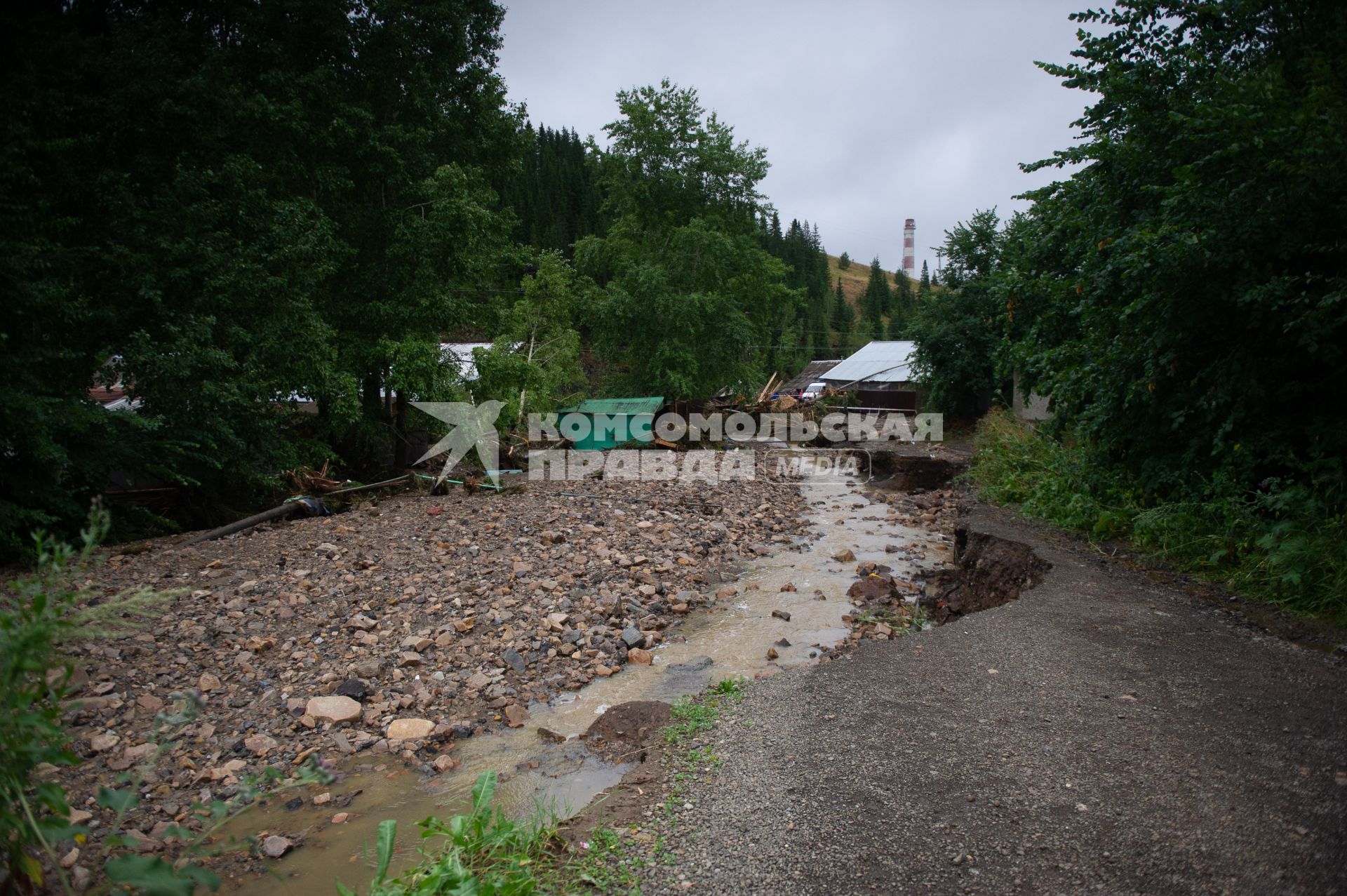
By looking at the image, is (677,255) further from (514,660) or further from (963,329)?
(514,660)

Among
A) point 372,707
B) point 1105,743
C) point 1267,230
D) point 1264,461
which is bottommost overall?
point 372,707

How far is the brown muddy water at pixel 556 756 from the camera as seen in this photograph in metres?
3.78

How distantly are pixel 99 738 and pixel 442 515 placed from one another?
631 centimetres

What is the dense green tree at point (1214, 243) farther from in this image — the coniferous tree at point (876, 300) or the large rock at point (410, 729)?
the coniferous tree at point (876, 300)

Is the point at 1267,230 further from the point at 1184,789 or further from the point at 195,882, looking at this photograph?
the point at 195,882

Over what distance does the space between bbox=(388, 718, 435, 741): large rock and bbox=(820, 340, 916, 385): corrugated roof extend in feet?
99.6

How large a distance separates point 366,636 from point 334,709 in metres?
1.30

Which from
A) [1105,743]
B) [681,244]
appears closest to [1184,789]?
[1105,743]

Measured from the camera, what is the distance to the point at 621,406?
20.5 metres

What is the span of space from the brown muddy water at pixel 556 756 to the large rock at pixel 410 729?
241mm

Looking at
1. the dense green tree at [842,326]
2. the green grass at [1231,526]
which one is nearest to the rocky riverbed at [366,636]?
the green grass at [1231,526]

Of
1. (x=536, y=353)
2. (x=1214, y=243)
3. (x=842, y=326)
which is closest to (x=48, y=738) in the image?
(x=1214, y=243)

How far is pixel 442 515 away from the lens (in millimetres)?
10984

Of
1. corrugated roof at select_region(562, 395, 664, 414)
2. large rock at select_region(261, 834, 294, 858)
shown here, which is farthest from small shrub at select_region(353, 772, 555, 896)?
corrugated roof at select_region(562, 395, 664, 414)
